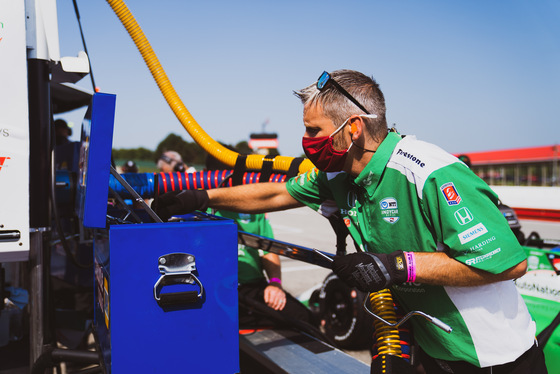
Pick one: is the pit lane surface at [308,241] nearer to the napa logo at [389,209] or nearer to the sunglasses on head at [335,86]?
the napa logo at [389,209]

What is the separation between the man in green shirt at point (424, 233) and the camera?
1.50 metres

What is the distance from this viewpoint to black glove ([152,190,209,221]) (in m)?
2.13

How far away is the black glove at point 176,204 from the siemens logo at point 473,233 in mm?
1269

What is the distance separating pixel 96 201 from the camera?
153 cm

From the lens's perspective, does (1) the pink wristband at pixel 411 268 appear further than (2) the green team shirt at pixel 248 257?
No

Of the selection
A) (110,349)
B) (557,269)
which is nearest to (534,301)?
(557,269)

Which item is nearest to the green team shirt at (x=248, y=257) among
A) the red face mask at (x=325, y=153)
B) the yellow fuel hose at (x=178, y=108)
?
the yellow fuel hose at (x=178, y=108)

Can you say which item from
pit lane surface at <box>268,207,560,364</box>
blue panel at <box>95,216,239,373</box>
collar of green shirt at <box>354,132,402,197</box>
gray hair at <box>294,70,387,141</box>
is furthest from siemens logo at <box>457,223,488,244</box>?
pit lane surface at <box>268,207,560,364</box>

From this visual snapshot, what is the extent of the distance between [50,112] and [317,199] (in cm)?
142

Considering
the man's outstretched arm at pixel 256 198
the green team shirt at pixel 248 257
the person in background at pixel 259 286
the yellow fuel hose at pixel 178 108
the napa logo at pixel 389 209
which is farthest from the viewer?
the green team shirt at pixel 248 257

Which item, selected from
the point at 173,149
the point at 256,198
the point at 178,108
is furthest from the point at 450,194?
the point at 173,149

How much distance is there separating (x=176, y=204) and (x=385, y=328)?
1.12 meters

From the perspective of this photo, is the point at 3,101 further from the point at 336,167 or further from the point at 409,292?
the point at 409,292

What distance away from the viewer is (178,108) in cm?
286
